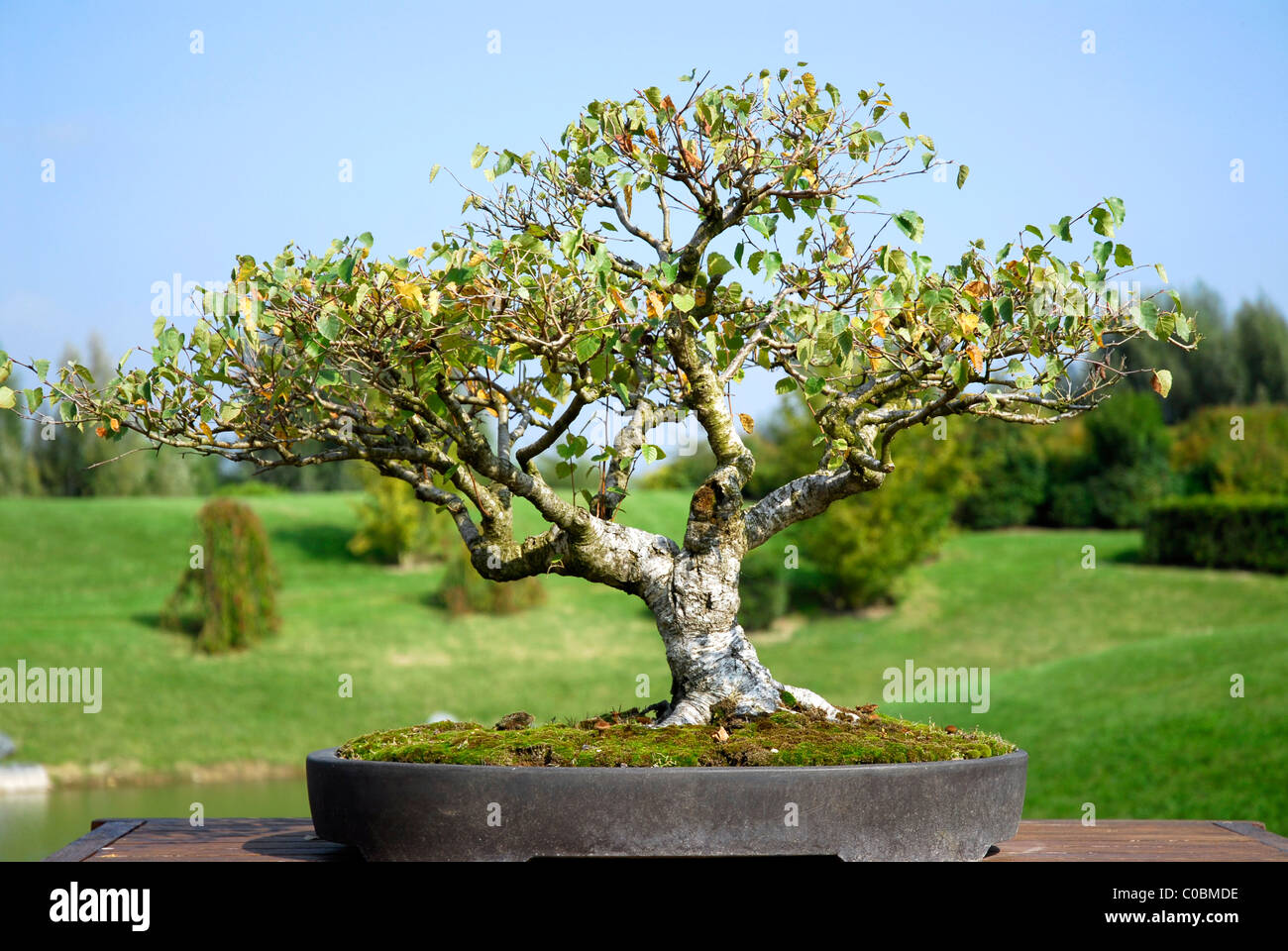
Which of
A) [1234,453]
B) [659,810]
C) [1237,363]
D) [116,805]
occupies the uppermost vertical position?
[1237,363]

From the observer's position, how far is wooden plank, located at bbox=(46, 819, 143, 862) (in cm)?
312

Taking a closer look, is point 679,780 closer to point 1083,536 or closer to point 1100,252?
point 1100,252

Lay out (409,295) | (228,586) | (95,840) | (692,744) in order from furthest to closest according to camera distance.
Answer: (228,586) → (95,840) → (692,744) → (409,295)

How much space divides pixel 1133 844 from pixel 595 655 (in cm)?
1333

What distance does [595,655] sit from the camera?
654 inches

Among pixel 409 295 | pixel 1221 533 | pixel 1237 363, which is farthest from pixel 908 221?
pixel 1237 363

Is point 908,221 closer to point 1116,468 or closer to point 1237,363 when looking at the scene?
point 1116,468

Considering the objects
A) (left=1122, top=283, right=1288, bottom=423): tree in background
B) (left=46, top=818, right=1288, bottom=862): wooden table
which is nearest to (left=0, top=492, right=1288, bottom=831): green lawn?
(left=46, top=818, right=1288, bottom=862): wooden table

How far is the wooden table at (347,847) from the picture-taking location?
10.4ft

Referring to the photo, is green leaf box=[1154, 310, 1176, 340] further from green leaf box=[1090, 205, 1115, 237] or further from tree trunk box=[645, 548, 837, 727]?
tree trunk box=[645, 548, 837, 727]

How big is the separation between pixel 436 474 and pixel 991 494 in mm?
23033

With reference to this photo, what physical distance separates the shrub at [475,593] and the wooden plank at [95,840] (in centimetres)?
1346

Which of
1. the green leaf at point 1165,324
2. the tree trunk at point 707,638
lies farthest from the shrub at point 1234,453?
the tree trunk at point 707,638

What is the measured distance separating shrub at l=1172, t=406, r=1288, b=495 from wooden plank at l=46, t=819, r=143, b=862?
871 inches
